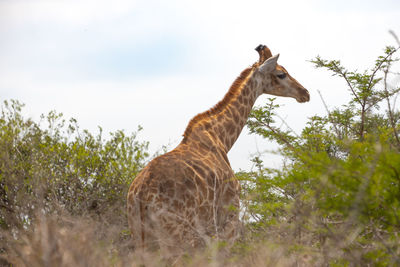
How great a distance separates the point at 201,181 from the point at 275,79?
3.70 meters

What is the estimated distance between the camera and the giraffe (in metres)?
5.62

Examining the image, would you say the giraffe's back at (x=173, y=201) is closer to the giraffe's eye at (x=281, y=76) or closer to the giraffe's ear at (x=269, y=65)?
the giraffe's ear at (x=269, y=65)

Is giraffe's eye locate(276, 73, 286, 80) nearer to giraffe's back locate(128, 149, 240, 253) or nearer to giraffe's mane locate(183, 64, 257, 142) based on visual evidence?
giraffe's mane locate(183, 64, 257, 142)

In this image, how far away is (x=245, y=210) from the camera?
4.93 meters

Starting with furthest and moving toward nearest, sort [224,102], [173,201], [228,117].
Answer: [224,102] < [228,117] < [173,201]

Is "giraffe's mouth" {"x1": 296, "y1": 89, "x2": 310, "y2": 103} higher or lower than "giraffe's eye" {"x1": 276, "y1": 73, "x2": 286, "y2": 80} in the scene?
lower

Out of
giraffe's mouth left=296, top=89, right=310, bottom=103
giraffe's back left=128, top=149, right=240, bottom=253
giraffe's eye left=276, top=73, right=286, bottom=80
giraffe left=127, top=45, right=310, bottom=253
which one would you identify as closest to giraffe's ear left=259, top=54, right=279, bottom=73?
giraffe left=127, top=45, right=310, bottom=253

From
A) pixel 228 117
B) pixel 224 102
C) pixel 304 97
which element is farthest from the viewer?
pixel 304 97

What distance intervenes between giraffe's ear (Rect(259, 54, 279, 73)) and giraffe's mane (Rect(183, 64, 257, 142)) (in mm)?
278

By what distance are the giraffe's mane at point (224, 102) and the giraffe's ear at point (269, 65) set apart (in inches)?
10.9

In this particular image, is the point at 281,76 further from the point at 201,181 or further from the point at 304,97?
the point at 201,181

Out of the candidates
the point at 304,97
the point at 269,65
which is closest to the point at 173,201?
the point at 269,65

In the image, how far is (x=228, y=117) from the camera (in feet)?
27.6

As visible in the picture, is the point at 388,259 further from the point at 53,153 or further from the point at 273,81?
the point at 53,153
